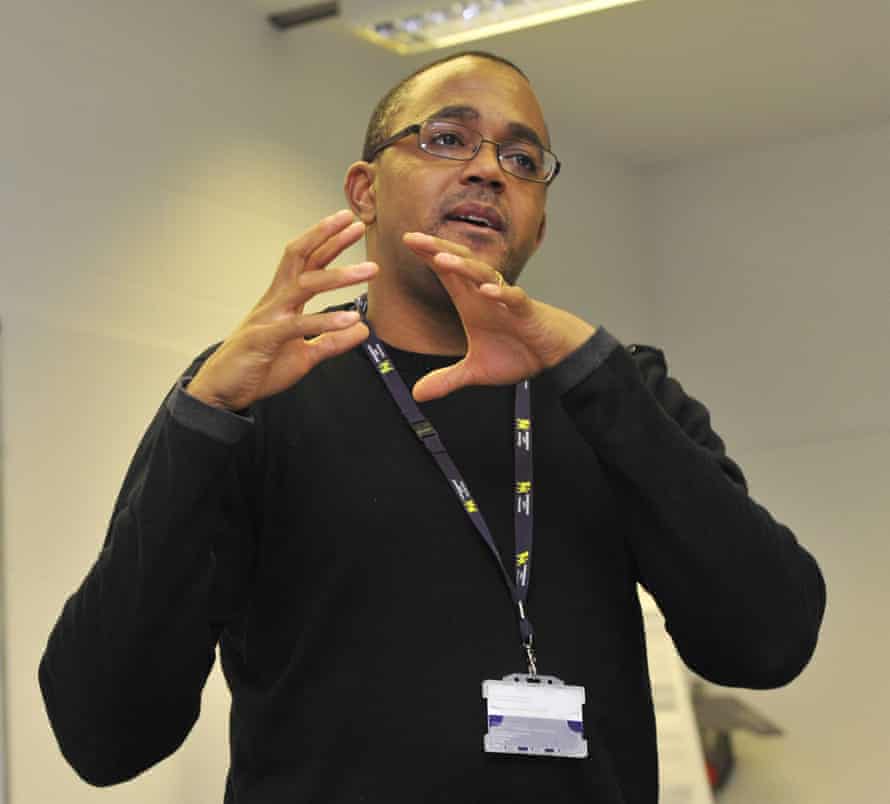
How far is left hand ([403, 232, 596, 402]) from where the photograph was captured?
1.43 meters

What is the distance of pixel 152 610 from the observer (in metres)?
1.38

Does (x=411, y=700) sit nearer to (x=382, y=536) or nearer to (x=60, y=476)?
(x=382, y=536)

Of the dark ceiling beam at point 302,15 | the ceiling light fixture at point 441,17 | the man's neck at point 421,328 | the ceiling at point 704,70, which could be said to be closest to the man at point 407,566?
the man's neck at point 421,328

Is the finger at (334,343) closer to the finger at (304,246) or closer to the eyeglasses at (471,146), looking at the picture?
the finger at (304,246)

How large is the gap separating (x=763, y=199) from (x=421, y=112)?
427cm

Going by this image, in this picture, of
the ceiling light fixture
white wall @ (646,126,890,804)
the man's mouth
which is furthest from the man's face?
white wall @ (646,126,890,804)

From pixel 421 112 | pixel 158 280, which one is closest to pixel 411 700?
pixel 421 112

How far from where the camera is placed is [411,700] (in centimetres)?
143

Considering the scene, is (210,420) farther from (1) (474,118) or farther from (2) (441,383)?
(1) (474,118)

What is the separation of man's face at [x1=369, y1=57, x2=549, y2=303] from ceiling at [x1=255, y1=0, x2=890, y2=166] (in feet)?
8.33

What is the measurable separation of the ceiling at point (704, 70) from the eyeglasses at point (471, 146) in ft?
8.54

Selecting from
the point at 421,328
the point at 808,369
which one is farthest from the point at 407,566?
the point at 808,369

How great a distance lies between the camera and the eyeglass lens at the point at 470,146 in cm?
179

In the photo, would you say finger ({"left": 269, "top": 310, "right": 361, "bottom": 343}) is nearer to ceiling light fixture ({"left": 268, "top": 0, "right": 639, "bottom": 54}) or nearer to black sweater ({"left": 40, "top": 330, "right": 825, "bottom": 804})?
black sweater ({"left": 40, "top": 330, "right": 825, "bottom": 804})
